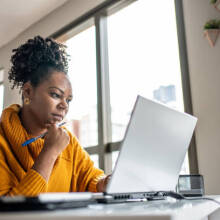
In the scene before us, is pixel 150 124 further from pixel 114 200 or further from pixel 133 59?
pixel 133 59

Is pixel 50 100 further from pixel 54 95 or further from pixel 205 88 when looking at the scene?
pixel 205 88

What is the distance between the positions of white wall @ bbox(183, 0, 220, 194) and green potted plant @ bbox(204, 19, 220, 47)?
0.11ft

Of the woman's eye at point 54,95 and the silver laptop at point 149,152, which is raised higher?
the woman's eye at point 54,95

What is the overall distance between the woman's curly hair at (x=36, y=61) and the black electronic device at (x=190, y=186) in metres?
0.72

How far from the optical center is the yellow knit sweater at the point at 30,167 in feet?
3.09

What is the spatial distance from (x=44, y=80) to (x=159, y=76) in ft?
4.08

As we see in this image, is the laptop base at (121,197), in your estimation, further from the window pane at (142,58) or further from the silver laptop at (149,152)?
the window pane at (142,58)

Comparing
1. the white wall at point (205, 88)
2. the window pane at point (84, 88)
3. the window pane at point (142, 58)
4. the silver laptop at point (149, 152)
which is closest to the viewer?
the silver laptop at point (149, 152)

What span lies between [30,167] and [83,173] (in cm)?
33

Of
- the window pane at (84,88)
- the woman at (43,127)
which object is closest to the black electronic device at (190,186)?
the woman at (43,127)

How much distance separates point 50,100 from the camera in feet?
4.44

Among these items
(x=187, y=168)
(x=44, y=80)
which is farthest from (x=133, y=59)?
(x=44, y=80)

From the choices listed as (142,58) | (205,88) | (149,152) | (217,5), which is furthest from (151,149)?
(142,58)

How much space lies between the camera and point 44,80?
1397mm
